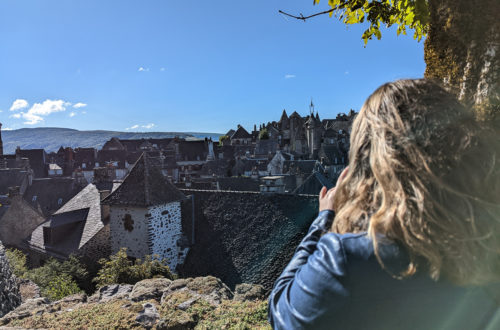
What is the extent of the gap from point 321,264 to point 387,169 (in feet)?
1.53

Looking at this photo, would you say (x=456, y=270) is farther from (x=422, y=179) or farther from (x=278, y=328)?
(x=278, y=328)

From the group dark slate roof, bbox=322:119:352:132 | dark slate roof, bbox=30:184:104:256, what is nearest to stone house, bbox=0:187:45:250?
dark slate roof, bbox=30:184:104:256

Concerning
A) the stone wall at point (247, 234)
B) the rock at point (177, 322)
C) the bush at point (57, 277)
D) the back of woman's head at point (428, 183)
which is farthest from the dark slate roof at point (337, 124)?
the back of woman's head at point (428, 183)

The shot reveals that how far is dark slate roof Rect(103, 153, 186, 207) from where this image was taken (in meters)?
14.3

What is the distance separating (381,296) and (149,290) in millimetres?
5145

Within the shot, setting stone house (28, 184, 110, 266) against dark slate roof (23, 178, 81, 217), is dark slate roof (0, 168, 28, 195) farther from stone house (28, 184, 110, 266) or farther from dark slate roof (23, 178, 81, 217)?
stone house (28, 184, 110, 266)

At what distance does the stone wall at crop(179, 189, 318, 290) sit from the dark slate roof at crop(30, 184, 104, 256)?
5064mm

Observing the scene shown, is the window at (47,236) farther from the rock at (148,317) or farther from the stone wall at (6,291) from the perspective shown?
the rock at (148,317)

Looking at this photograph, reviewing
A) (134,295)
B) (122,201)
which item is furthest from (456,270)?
(122,201)

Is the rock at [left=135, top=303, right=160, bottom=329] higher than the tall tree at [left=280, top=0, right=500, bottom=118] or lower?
lower

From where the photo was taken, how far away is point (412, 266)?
124 cm

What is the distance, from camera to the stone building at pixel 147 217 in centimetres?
1411

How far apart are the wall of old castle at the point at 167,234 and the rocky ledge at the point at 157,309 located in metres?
8.24

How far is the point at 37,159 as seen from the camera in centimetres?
5434
